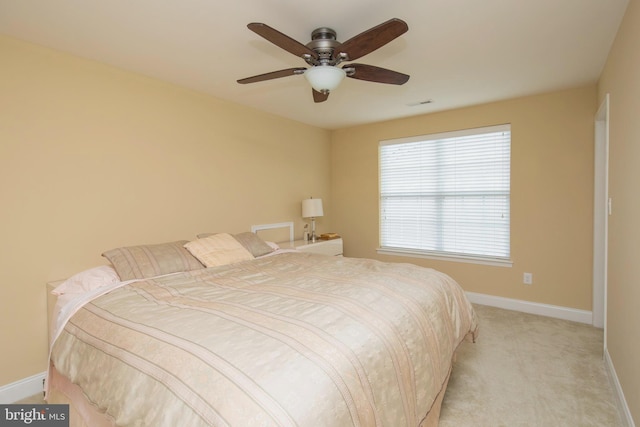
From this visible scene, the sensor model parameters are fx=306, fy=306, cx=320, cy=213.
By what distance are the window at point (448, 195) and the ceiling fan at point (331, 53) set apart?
7.17 ft

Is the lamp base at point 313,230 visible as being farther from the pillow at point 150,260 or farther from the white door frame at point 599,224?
the white door frame at point 599,224

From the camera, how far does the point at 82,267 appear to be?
2391 mm

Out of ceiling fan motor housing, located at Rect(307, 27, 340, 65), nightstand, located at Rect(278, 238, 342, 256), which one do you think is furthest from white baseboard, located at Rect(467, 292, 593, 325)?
ceiling fan motor housing, located at Rect(307, 27, 340, 65)

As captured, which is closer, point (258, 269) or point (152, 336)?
point (152, 336)

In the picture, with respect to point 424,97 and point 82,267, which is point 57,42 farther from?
point 424,97

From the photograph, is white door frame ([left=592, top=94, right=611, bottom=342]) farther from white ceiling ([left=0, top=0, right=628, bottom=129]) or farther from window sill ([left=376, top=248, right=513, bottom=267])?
window sill ([left=376, top=248, right=513, bottom=267])

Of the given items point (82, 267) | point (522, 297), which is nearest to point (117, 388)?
point (82, 267)

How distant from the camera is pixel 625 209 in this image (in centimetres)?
180

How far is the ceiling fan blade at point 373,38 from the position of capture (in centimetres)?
142

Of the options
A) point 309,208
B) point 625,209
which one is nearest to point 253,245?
point 309,208

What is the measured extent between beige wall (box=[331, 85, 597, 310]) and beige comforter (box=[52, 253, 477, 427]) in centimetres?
187

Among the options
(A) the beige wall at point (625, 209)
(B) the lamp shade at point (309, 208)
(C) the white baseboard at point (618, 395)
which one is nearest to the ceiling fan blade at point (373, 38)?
(A) the beige wall at point (625, 209)

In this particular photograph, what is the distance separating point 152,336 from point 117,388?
0.68 ft

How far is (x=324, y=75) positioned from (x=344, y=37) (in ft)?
1.50
